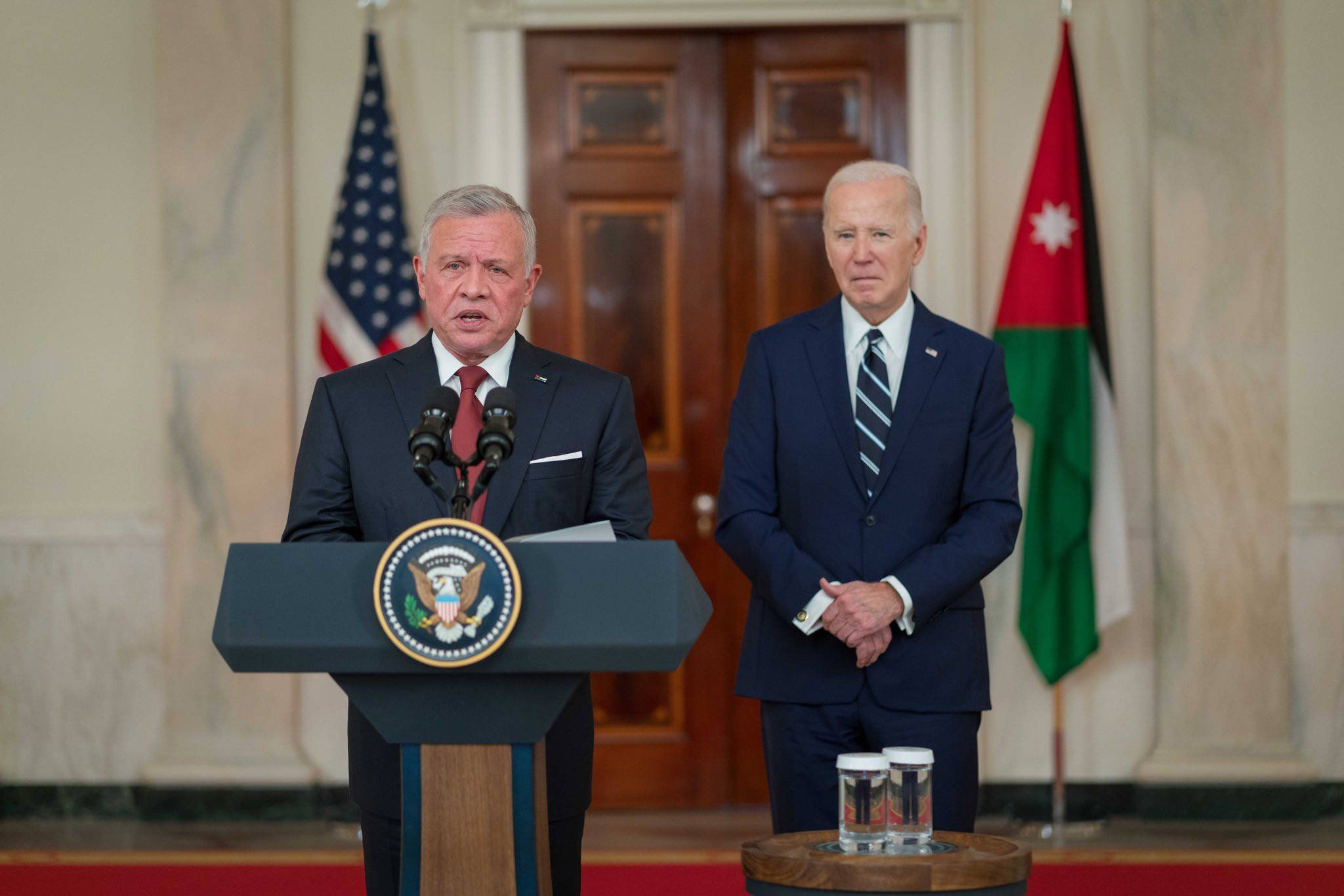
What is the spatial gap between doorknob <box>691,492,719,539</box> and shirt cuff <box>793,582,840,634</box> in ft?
8.55

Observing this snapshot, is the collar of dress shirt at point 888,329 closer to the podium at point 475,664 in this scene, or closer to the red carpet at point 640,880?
the podium at point 475,664

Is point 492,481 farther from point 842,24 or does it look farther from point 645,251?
point 842,24

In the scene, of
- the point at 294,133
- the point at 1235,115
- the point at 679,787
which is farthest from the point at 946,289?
the point at 294,133

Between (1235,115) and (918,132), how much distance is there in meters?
1.09

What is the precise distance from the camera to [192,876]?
435cm

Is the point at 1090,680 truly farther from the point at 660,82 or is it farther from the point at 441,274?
the point at 441,274

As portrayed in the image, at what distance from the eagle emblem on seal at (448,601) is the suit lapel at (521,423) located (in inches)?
20.7

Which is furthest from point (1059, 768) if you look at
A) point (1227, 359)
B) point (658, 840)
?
point (1227, 359)

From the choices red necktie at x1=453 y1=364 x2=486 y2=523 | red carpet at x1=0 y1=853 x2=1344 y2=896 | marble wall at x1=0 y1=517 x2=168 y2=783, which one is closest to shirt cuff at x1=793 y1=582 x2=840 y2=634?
red necktie at x1=453 y1=364 x2=486 y2=523

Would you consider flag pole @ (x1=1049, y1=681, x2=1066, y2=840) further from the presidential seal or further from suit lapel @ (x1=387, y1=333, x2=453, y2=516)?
the presidential seal

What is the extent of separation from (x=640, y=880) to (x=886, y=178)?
230 centimetres

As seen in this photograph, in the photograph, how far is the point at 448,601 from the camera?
5.70ft

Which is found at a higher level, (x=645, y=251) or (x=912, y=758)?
(x=645, y=251)

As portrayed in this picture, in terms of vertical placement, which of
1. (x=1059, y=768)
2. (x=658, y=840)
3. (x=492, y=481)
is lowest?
(x=658, y=840)
